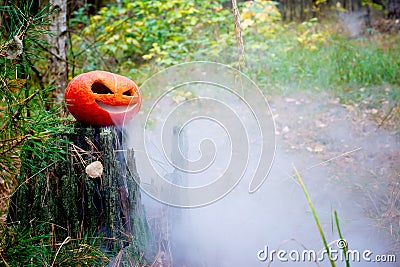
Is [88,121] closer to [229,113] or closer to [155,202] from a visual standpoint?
[155,202]

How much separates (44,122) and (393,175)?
8.29ft

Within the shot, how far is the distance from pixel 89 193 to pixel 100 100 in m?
0.48

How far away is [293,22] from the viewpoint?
21.6ft

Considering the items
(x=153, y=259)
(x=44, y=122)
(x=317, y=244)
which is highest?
(x=44, y=122)

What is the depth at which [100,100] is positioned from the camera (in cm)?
191

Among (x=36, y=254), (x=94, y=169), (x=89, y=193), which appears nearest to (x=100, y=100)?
(x=94, y=169)

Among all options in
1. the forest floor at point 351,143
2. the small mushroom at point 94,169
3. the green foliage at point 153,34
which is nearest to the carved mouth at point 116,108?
the small mushroom at point 94,169

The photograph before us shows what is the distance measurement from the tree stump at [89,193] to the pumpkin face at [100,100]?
0.20 ft

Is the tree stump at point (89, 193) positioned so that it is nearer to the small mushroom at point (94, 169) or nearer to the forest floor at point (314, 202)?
the small mushroom at point (94, 169)

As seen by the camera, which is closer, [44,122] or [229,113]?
[44,122]

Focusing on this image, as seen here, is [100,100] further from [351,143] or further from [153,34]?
[153,34]

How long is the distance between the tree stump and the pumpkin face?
60mm

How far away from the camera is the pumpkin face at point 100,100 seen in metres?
1.88

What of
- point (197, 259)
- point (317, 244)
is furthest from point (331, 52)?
point (197, 259)
